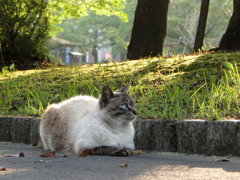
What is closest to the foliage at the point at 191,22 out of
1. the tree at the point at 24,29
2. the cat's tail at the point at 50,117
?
the tree at the point at 24,29

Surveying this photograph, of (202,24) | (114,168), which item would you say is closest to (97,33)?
(202,24)

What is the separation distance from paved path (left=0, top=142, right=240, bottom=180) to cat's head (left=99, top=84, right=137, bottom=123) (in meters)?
0.51

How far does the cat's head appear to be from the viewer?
13.8 ft

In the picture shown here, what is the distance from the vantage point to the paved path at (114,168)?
286 centimetres

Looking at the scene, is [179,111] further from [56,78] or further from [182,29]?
[182,29]

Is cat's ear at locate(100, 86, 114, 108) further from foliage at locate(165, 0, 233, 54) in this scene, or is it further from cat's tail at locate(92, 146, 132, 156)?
foliage at locate(165, 0, 233, 54)

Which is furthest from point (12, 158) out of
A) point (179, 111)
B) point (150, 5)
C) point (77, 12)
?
point (77, 12)

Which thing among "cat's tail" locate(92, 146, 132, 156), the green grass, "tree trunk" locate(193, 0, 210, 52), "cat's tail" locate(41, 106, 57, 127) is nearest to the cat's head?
"cat's tail" locate(92, 146, 132, 156)

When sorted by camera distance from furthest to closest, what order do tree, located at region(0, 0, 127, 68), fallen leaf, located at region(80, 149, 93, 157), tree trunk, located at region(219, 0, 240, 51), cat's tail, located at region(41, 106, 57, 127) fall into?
tree, located at region(0, 0, 127, 68) < tree trunk, located at region(219, 0, 240, 51) < cat's tail, located at region(41, 106, 57, 127) < fallen leaf, located at region(80, 149, 93, 157)

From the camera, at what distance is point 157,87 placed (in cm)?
621

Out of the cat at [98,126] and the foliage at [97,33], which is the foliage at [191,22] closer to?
the foliage at [97,33]

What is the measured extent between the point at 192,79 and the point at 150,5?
504 cm

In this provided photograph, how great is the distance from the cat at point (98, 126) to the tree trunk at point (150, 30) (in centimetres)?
616

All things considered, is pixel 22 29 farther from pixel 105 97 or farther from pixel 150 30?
pixel 105 97
